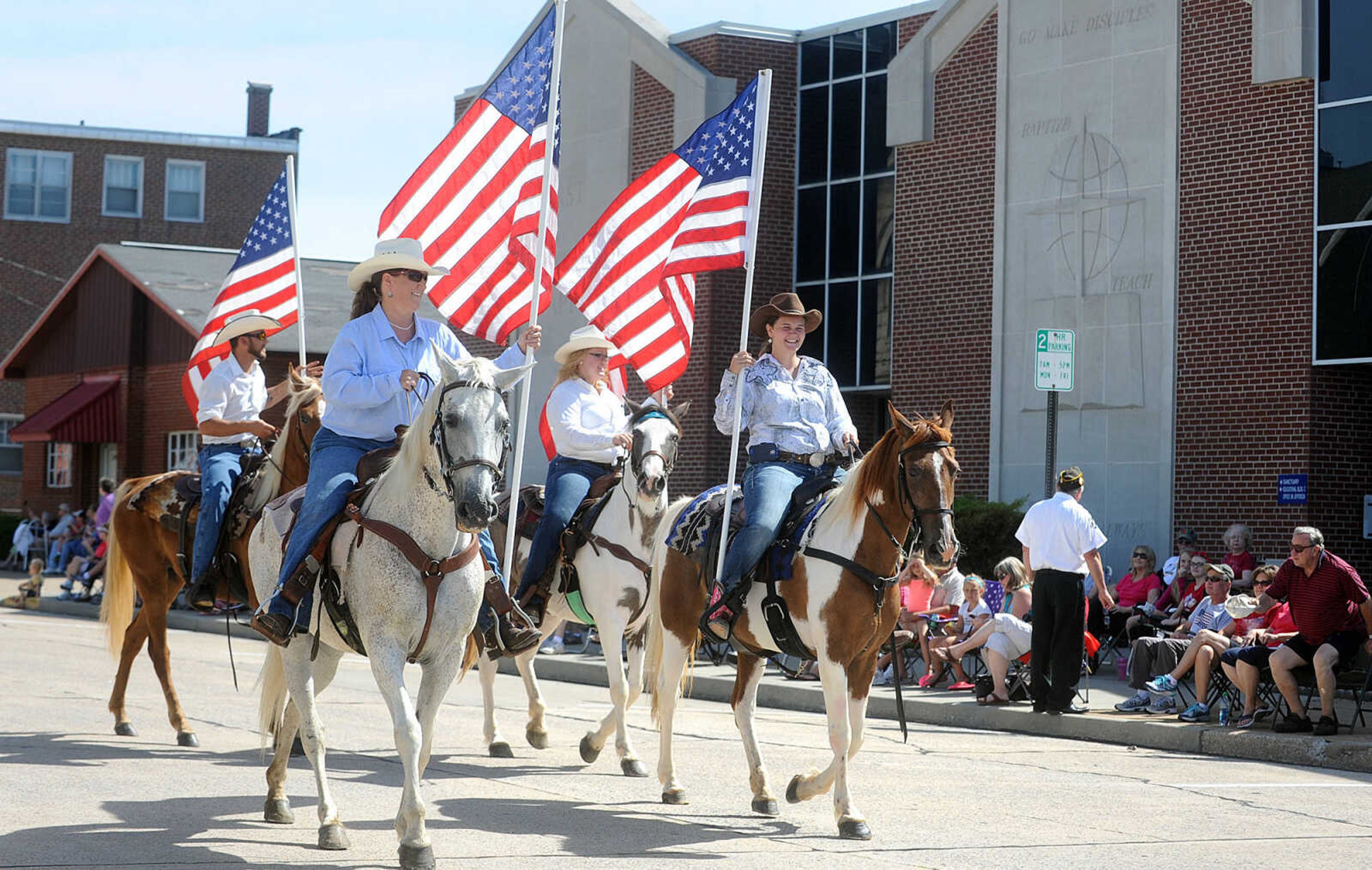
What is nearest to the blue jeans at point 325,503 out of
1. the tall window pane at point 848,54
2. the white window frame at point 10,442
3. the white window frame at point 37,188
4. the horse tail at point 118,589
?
the horse tail at point 118,589

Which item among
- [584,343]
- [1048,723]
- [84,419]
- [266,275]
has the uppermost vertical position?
[266,275]

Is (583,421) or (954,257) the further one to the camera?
(954,257)

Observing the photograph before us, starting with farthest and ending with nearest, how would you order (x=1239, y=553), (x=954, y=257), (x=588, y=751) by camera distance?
(x=954, y=257) → (x=1239, y=553) → (x=588, y=751)

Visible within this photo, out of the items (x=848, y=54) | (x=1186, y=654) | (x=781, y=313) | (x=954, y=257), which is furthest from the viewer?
(x=848, y=54)

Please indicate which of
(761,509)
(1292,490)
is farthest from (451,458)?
(1292,490)

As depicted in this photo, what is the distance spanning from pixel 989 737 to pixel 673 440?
5.14 m

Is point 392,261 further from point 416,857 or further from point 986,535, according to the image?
point 986,535

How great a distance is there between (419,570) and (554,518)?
3879 millimetres

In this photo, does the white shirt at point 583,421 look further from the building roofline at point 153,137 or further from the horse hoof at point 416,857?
the building roofline at point 153,137

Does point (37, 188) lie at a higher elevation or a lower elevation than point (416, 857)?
higher

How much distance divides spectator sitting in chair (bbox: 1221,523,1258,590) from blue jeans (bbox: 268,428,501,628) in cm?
1278

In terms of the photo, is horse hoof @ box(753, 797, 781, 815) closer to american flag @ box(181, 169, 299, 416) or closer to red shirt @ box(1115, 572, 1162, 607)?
american flag @ box(181, 169, 299, 416)

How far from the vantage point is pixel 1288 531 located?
21453 millimetres

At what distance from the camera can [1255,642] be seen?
560 inches
